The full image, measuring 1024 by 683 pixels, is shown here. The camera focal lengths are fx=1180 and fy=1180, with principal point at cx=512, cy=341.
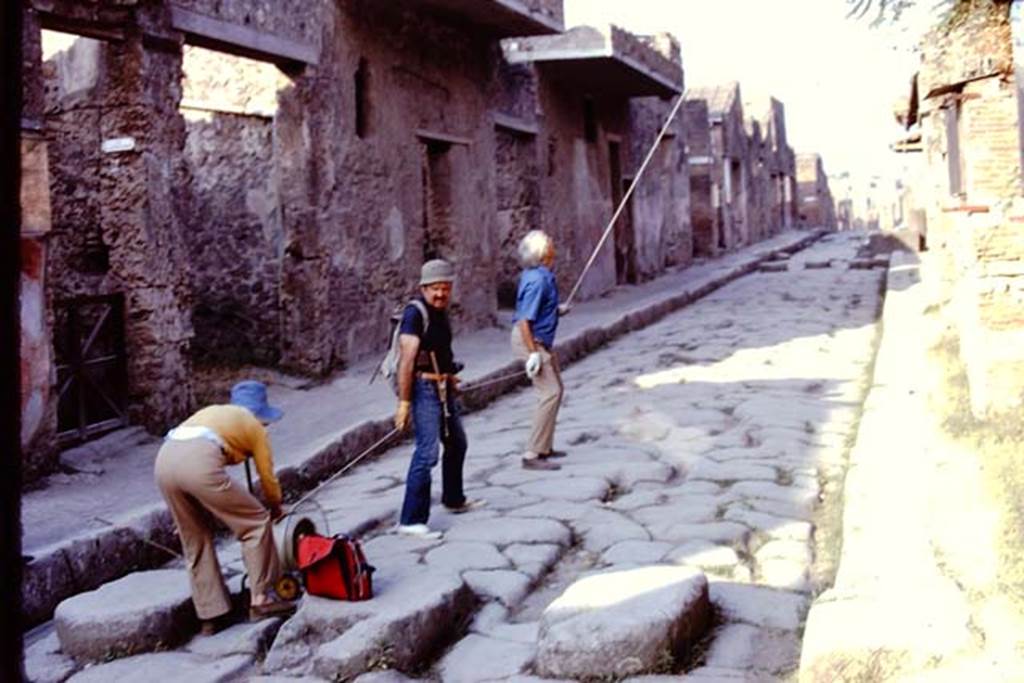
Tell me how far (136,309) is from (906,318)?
6.81 meters

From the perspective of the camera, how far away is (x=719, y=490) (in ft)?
18.9

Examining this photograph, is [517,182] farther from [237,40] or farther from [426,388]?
[426,388]

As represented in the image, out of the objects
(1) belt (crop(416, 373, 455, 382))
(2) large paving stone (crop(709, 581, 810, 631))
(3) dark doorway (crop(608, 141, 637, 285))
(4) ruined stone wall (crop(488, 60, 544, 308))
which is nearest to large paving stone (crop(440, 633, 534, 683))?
(2) large paving stone (crop(709, 581, 810, 631))

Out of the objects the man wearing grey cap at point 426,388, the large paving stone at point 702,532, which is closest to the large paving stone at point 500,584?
the man wearing grey cap at point 426,388

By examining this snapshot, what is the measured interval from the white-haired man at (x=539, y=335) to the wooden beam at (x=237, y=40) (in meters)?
3.08

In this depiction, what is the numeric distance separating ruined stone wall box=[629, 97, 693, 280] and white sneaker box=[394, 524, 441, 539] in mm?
14457

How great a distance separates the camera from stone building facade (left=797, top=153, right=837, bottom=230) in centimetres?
4634

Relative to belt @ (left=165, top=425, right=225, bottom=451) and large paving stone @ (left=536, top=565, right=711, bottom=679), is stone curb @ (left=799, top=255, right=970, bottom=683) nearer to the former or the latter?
large paving stone @ (left=536, top=565, right=711, bottom=679)

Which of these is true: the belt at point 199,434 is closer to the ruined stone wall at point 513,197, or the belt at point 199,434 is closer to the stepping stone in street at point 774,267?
the ruined stone wall at point 513,197

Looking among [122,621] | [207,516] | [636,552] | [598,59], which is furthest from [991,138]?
[122,621]

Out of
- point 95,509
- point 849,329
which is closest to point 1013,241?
point 95,509

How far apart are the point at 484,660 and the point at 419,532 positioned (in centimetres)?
141

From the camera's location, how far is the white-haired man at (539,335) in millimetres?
6473

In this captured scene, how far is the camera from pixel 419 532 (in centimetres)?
519
